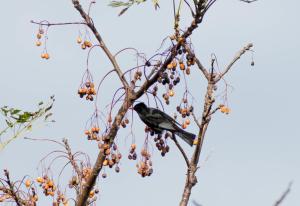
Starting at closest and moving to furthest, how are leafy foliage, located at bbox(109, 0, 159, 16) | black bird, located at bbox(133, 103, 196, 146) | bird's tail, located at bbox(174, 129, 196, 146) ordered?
leafy foliage, located at bbox(109, 0, 159, 16) → black bird, located at bbox(133, 103, 196, 146) → bird's tail, located at bbox(174, 129, 196, 146)

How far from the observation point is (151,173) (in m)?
7.19

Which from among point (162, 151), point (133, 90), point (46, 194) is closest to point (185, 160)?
point (162, 151)

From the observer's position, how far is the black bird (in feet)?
27.5

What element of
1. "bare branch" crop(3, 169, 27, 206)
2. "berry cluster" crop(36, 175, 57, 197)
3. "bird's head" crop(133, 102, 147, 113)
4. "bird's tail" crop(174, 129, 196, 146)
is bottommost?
"bare branch" crop(3, 169, 27, 206)

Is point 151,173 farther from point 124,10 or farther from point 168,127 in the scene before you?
point 124,10

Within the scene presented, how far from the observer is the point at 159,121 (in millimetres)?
8695

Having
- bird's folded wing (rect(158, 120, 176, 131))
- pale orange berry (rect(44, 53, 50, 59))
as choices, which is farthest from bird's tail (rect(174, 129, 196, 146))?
pale orange berry (rect(44, 53, 50, 59))

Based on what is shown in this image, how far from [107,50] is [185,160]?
1.42 m

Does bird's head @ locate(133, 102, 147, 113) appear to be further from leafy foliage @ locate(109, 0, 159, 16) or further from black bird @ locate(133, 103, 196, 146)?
leafy foliage @ locate(109, 0, 159, 16)

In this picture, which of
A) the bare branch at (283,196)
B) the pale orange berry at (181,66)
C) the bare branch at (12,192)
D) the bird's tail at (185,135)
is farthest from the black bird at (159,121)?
the bare branch at (283,196)

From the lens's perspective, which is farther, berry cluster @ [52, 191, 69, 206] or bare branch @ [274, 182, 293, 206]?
berry cluster @ [52, 191, 69, 206]

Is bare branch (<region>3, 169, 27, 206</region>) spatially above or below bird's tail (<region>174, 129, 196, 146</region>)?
below

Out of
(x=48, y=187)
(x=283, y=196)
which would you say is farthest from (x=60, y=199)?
(x=283, y=196)

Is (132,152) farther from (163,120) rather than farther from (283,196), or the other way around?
(283,196)
